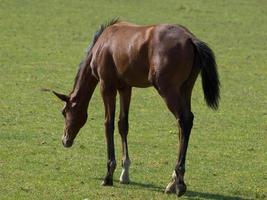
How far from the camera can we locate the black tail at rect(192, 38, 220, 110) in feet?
30.1

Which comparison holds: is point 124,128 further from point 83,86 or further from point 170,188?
point 170,188

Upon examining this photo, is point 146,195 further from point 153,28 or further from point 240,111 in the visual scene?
point 240,111

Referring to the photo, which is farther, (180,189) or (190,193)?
(190,193)


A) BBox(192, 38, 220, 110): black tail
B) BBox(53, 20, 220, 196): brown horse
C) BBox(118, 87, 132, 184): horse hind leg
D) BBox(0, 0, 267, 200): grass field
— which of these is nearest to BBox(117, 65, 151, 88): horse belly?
BBox(53, 20, 220, 196): brown horse

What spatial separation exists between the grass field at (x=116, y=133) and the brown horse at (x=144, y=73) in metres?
0.56

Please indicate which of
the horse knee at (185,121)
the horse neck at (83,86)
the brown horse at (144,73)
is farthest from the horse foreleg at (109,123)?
the horse knee at (185,121)

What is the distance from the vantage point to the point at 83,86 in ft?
34.7

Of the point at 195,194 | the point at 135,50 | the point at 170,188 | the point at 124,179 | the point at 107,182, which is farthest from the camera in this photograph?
the point at 124,179

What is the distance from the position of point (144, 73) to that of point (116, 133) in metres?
3.77

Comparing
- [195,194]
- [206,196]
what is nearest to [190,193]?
[195,194]

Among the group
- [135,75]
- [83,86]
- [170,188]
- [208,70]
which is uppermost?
A: [208,70]

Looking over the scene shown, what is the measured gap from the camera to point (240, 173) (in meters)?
10.8

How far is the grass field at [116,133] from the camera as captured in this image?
9.88m

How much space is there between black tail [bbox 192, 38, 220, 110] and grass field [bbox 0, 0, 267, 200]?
121 cm
